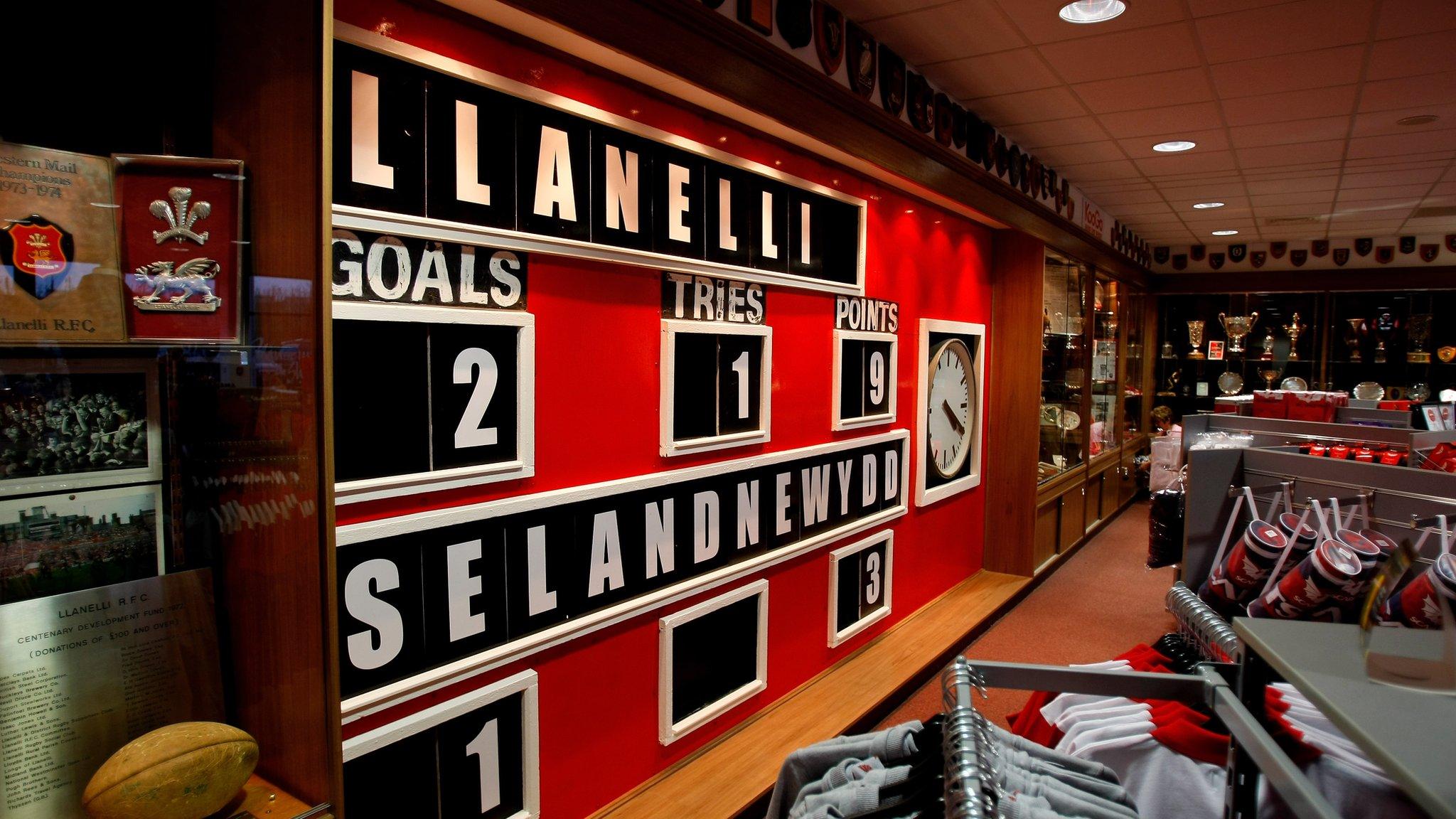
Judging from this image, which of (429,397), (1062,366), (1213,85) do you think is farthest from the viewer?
(1062,366)

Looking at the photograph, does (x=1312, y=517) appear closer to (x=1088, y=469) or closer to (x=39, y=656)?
(x=39, y=656)

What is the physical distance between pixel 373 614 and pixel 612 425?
2.79ft

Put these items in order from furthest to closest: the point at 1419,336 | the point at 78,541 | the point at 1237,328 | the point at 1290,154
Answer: the point at 1237,328
the point at 1419,336
the point at 1290,154
the point at 78,541

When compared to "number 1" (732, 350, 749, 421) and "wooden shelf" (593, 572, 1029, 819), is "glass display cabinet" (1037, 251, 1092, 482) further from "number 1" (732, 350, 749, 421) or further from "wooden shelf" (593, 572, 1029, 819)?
"number 1" (732, 350, 749, 421)

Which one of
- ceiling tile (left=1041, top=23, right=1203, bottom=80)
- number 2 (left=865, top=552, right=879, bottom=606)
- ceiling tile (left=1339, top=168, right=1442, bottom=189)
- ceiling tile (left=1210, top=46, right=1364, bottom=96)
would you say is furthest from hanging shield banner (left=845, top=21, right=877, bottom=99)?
ceiling tile (left=1339, top=168, right=1442, bottom=189)

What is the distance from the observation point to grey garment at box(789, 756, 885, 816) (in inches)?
53.6

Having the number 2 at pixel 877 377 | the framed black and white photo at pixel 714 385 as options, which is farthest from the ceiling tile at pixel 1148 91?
the framed black and white photo at pixel 714 385

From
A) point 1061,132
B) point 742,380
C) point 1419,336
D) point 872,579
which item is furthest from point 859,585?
point 1419,336

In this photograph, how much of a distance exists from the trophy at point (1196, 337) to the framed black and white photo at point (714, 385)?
8151 mm

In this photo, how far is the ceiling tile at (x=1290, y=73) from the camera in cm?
319

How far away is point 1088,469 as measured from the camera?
21.2 ft

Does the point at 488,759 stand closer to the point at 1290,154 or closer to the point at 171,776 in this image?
the point at 171,776

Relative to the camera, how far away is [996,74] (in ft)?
11.5

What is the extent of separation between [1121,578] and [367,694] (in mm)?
5361
